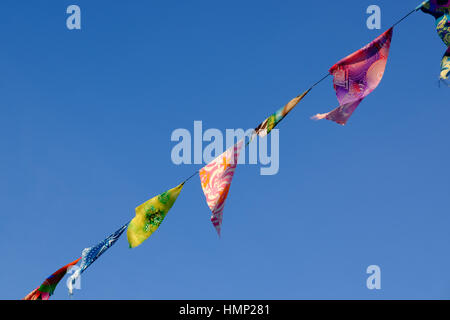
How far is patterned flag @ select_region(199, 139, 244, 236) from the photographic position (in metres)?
8.90

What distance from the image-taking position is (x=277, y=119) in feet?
29.4

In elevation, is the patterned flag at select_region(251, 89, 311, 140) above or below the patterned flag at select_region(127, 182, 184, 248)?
above

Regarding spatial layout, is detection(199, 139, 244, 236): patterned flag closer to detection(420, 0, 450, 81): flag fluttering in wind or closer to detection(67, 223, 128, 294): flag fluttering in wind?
detection(67, 223, 128, 294): flag fluttering in wind

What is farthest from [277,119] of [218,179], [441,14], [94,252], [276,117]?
[94,252]

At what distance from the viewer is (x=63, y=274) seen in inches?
396

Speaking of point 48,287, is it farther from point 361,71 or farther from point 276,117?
point 361,71

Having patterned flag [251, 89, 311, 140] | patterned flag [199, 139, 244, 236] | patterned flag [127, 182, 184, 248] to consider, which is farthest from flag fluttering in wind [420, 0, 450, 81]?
patterned flag [127, 182, 184, 248]

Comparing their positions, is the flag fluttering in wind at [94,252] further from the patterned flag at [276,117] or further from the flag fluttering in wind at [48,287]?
the patterned flag at [276,117]

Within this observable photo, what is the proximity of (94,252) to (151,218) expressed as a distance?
99 cm

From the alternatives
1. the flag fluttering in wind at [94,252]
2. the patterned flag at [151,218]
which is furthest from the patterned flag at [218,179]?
the flag fluttering in wind at [94,252]

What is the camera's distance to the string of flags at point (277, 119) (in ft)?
29.3
